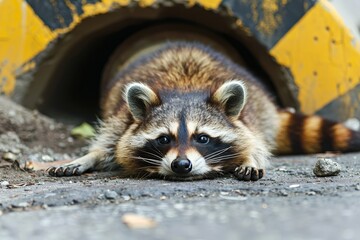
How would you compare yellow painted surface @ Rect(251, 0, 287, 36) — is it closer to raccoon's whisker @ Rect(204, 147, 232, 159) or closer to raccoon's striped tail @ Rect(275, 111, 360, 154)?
raccoon's striped tail @ Rect(275, 111, 360, 154)

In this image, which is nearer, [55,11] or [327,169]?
[327,169]

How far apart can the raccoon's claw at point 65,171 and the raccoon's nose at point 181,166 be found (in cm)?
91

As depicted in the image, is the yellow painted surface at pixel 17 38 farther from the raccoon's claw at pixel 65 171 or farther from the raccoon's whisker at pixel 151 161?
the raccoon's whisker at pixel 151 161

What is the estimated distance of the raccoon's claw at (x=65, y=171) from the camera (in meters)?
4.05

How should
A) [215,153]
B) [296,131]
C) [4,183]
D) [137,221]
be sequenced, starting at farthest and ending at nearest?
[296,131]
[215,153]
[4,183]
[137,221]

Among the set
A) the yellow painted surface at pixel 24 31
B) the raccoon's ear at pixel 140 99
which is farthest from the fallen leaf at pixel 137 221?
the yellow painted surface at pixel 24 31

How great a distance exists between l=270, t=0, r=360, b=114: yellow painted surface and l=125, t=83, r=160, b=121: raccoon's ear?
184 centimetres

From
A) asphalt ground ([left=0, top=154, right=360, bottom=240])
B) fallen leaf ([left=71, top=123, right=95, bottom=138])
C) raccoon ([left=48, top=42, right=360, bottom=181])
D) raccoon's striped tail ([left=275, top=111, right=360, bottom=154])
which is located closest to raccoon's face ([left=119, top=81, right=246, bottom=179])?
raccoon ([left=48, top=42, right=360, bottom=181])

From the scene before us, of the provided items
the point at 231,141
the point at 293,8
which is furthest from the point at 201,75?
the point at 293,8

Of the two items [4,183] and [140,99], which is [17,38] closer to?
[140,99]

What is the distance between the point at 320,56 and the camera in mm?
5613

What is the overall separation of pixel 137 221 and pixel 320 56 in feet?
12.2

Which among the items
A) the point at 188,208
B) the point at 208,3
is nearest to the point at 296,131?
the point at 208,3

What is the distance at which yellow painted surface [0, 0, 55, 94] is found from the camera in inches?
209
